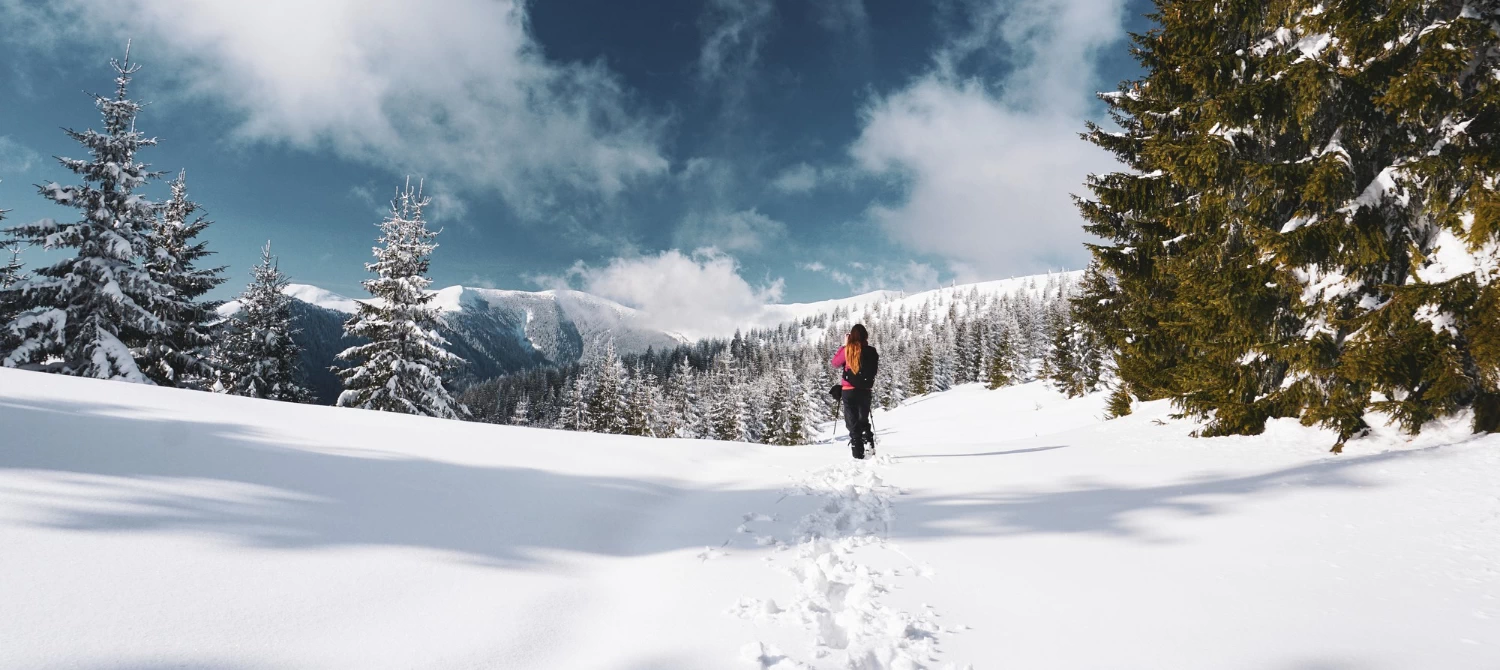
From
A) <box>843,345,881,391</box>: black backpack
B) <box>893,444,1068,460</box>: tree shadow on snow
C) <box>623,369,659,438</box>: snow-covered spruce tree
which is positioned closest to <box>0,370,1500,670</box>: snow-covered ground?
<box>893,444,1068,460</box>: tree shadow on snow

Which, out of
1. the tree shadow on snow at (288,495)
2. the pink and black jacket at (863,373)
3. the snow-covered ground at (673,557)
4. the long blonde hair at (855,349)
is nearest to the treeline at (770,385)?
the pink and black jacket at (863,373)

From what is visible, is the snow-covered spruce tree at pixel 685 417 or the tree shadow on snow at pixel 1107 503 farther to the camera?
the snow-covered spruce tree at pixel 685 417

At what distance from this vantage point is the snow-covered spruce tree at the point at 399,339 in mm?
19938

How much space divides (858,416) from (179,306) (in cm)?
2244

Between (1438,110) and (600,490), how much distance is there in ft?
38.2

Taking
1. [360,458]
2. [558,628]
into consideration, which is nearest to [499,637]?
[558,628]

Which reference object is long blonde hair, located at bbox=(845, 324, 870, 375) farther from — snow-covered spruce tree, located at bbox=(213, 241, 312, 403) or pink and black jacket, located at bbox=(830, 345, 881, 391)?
snow-covered spruce tree, located at bbox=(213, 241, 312, 403)

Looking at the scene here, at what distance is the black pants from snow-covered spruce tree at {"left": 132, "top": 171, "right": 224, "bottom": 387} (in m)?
21.2

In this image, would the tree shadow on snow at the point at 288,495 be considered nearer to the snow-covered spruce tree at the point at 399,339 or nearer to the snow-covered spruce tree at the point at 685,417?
the snow-covered spruce tree at the point at 399,339

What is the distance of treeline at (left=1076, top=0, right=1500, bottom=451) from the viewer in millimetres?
6711

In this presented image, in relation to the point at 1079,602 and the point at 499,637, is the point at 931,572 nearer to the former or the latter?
the point at 1079,602

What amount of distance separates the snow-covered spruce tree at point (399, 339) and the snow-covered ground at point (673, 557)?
14.3 meters

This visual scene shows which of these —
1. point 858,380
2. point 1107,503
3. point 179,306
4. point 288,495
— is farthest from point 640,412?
point 1107,503

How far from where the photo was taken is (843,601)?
381 centimetres
